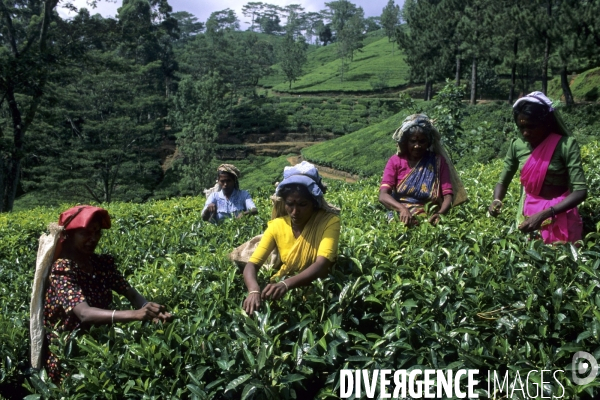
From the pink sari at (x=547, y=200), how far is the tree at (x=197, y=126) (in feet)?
92.7

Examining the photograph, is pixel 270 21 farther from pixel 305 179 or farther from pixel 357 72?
pixel 305 179

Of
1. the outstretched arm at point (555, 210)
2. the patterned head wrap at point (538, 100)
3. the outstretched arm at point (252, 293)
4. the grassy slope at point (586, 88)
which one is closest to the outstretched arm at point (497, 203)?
the outstretched arm at point (555, 210)

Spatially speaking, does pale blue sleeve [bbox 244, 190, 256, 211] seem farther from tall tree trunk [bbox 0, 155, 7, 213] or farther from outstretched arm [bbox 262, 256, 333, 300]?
tall tree trunk [bbox 0, 155, 7, 213]

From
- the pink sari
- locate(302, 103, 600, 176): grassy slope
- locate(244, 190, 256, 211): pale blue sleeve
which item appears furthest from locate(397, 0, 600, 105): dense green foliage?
the pink sari

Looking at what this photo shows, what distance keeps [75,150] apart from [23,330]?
2815 cm

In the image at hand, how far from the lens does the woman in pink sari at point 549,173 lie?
3016 millimetres

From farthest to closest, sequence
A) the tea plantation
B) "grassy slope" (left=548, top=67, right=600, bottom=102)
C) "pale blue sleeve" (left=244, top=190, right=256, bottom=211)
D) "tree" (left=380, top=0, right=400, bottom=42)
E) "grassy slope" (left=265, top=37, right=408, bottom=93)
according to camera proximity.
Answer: "tree" (left=380, top=0, right=400, bottom=42) < "grassy slope" (left=265, top=37, right=408, bottom=93) < "grassy slope" (left=548, top=67, right=600, bottom=102) < "pale blue sleeve" (left=244, top=190, right=256, bottom=211) < the tea plantation

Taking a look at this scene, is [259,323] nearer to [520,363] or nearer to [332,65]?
[520,363]

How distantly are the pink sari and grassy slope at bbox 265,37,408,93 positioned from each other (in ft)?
167

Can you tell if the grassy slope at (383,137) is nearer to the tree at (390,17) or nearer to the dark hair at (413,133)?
the dark hair at (413,133)

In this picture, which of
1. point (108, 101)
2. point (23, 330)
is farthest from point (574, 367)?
point (108, 101)

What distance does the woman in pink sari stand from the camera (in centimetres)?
302

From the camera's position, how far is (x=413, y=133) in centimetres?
378

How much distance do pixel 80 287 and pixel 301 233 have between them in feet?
3.84
